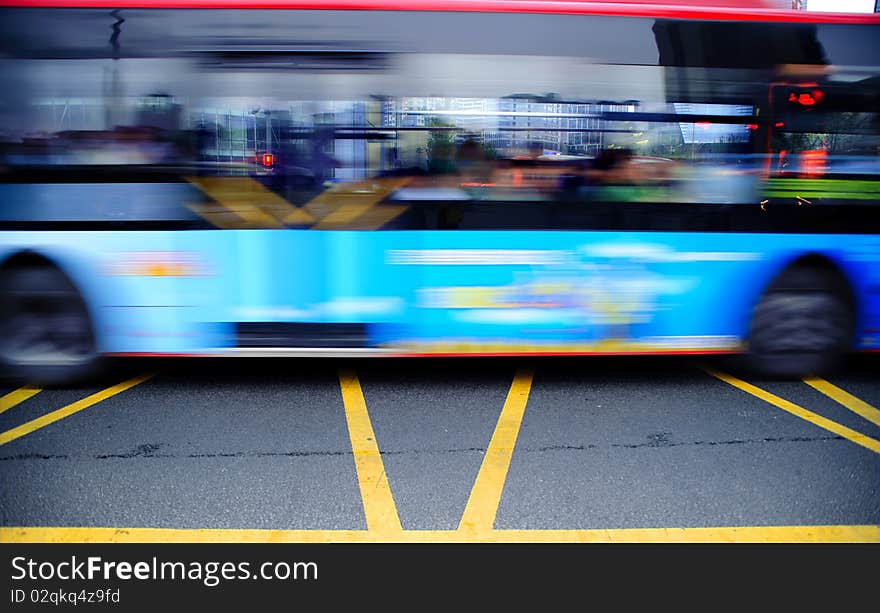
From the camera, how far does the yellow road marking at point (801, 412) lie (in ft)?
14.6

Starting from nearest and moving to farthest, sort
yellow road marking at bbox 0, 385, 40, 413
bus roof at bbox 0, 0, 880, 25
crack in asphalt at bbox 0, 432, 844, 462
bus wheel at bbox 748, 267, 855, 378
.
A: crack in asphalt at bbox 0, 432, 844, 462, bus roof at bbox 0, 0, 880, 25, yellow road marking at bbox 0, 385, 40, 413, bus wheel at bbox 748, 267, 855, 378

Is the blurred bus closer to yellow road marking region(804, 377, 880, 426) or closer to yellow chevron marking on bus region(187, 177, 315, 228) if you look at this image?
yellow chevron marking on bus region(187, 177, 315, 228)

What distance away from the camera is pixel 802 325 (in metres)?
5.41

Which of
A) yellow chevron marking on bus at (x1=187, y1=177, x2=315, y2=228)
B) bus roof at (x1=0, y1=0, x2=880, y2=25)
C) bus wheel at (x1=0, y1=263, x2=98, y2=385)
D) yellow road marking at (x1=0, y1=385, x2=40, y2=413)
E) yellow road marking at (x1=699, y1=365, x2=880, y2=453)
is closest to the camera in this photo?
yellow road marking at (x1=699, y1=365, x2=880, y2=453)

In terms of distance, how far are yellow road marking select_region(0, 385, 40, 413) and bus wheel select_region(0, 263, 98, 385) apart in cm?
7

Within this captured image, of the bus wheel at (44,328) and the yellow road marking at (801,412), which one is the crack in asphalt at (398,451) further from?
the bus wheel at (44,328)

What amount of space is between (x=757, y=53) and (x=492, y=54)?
1.79 meters

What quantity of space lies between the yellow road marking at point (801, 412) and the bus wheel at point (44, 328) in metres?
4.68

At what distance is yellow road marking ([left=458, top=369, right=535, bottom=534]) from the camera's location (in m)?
3.51

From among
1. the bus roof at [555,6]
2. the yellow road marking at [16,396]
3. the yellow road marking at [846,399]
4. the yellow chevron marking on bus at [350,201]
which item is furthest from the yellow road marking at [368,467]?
the yellow road marking at [846,399]

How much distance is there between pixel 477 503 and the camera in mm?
3656

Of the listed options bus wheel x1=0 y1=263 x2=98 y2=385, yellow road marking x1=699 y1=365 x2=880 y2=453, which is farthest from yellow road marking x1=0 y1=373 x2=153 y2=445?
yellow road marking x1=699 y1=365 x2=880 y2=453

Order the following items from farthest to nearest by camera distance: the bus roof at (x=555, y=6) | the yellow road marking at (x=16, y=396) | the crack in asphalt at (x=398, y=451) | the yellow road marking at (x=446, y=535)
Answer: the yellow road marking at (x=16, y=396), the bus roof at (x=555, y=6), the crack in asphalt at (x=398, y=451), the yellow road marking at (x=446, y=535)
